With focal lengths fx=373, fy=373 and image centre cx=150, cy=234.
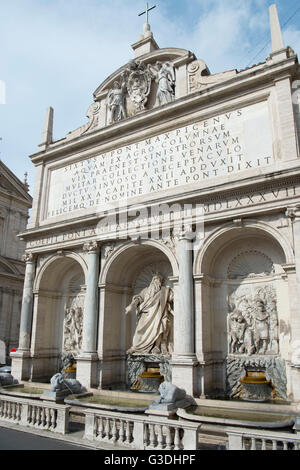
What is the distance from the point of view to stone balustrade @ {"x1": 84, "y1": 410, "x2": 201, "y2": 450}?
741 centimetres

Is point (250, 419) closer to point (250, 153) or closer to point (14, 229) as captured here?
point (250, 153)

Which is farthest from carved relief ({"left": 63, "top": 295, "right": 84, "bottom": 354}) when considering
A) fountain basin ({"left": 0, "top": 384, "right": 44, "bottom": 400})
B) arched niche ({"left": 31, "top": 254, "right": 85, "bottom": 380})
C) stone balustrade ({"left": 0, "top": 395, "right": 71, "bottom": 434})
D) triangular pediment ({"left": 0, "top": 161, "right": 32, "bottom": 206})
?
triangular pediment ({"left": 0, "top": 161, "right": 32, "bottom": 206})

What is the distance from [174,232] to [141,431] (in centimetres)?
707

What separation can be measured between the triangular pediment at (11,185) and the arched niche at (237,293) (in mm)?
20777

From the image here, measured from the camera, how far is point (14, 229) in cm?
2897

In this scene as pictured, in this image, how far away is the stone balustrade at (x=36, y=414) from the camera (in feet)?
29.8

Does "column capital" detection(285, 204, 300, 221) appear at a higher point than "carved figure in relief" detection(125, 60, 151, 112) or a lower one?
lower

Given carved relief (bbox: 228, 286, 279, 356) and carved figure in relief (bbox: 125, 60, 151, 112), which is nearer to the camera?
carved relief (bbox: 228, 286, 279, 356)

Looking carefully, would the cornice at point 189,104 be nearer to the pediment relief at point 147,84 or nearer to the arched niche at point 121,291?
the pediment relief at point 147,84

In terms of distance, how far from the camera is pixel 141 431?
7770mm

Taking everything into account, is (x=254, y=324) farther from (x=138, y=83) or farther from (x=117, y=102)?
(x=138, y=83)

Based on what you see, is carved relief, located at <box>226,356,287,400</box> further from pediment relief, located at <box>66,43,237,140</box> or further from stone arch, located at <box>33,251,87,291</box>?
pediment relief, located at <box>66,43,237,140</box>

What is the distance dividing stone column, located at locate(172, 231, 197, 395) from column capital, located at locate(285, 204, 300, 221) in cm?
333

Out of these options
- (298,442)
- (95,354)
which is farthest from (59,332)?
(298,442)
